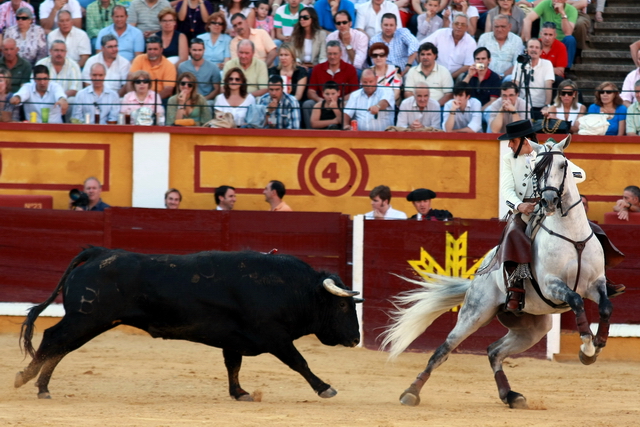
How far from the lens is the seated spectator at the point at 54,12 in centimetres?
1199

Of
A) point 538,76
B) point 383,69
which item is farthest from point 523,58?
point 383,69

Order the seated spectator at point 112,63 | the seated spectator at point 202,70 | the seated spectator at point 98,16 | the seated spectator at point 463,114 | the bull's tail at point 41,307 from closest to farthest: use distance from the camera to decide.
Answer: the bull's tail at point 41,307 → the seated spectator at point 463,114 → the seated spectator at point 202,70 → the seated spectator at point 112,63 → the seated spectator at point 98,16

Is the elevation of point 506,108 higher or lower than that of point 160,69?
lower

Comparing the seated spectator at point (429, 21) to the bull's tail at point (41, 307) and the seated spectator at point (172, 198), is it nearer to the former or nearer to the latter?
the seated spectator at point (172, 198)

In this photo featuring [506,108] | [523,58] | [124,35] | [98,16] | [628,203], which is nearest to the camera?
[628,203]

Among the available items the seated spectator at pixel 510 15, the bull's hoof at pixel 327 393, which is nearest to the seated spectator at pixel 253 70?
the seated spectator at pixel 510 15

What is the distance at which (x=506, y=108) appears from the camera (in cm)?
1017

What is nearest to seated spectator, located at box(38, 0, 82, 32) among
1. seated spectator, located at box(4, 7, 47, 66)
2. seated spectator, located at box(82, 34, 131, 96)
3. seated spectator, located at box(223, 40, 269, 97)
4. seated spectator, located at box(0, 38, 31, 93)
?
seated spectator, located at box(4, 7, 47, 66)

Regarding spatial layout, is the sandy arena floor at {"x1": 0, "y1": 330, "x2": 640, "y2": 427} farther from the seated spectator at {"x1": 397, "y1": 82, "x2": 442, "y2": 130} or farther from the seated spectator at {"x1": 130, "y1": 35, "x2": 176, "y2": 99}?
the seated spectator at {"x1": 130, "y1": 35, "x2": 176, "y2": 99}

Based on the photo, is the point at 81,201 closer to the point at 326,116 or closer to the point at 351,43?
the point at 326,116

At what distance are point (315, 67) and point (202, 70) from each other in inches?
50.0

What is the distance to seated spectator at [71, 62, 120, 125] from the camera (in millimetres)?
10805

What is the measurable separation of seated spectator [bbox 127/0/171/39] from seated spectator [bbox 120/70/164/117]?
1217mm

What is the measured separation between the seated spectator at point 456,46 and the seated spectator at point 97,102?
11.6 feet
